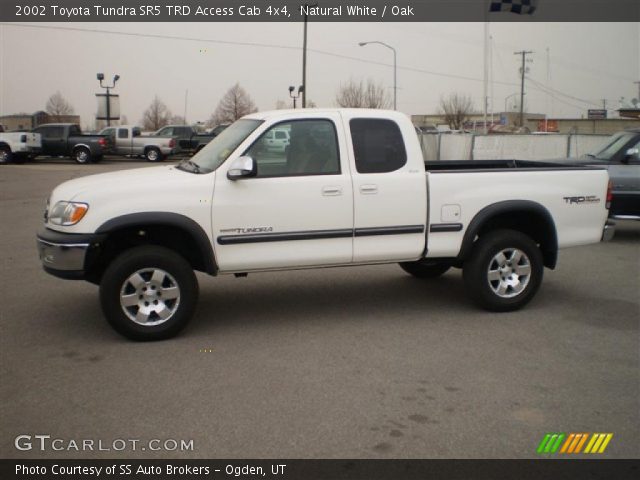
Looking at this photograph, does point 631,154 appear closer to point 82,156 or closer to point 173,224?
point 173,224

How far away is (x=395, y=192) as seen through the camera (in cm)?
635

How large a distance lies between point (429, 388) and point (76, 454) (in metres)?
2.38

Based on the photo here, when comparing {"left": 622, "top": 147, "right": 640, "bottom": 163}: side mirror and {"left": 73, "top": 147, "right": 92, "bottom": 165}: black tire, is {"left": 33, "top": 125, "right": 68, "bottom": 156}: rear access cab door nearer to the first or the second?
{"left": 73, "top": 147, "right": 92, "bottom": 165}: black tire

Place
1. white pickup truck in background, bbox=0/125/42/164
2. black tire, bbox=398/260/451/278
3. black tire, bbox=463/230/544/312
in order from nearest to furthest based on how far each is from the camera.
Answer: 1. black tire, bbox=463/230/544/312
2. black tire, bbox=398/260/451/278
3. white pickup truck in background, bbox=0/125/42/164

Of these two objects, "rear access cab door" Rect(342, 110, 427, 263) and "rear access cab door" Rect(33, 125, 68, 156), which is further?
"rear access cab door" Rect(33, 125, 68, 156)

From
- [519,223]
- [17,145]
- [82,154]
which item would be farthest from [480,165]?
[17,145]

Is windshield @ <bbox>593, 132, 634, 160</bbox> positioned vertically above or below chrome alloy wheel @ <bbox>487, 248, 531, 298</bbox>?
above

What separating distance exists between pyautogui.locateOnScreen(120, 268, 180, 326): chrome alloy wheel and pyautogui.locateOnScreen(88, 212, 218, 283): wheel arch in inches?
14.1

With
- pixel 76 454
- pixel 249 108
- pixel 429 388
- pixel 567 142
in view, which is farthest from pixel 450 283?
pixel 249 108

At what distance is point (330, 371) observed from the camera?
521cm

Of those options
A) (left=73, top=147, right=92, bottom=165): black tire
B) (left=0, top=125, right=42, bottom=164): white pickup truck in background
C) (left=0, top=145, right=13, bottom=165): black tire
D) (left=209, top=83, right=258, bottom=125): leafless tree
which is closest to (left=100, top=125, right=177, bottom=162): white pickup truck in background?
(left=73, top=147, right=92, bottom=165): black tire

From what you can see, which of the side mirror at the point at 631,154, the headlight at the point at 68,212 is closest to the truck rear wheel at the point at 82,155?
the side mirror at the point at 631,154

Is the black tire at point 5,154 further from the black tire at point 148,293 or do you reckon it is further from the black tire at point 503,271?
the black tire at point 503,271

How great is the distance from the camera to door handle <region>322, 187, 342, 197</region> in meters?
6.16
